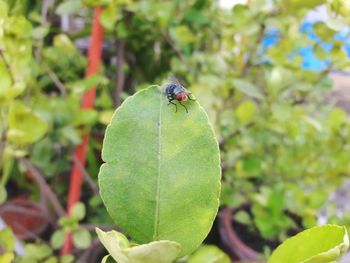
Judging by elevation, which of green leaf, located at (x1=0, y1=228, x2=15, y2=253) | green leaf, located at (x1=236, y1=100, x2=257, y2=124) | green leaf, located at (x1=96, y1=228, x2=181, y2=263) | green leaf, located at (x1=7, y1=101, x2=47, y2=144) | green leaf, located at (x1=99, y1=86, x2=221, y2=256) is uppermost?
green leaf, located at (x1=99, y1=86, x2=221, y2=256)

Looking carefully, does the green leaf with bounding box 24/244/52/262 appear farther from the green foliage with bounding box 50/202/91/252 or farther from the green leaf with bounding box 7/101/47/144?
the green leaf with bounding box 7/101/47/144

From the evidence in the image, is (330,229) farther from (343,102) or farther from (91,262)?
(343,102)

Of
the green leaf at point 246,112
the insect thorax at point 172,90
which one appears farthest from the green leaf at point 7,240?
the green leaf at point 246,112

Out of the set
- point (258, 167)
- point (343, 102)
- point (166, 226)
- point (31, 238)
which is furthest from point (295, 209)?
point (343, 102)

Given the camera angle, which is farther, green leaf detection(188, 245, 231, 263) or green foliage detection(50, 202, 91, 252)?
green foliage detection(50, 202, 91, 252)

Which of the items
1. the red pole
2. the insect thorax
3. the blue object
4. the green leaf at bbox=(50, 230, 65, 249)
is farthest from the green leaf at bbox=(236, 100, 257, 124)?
the insect thorax

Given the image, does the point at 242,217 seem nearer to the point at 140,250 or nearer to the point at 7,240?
the point at 7,240
